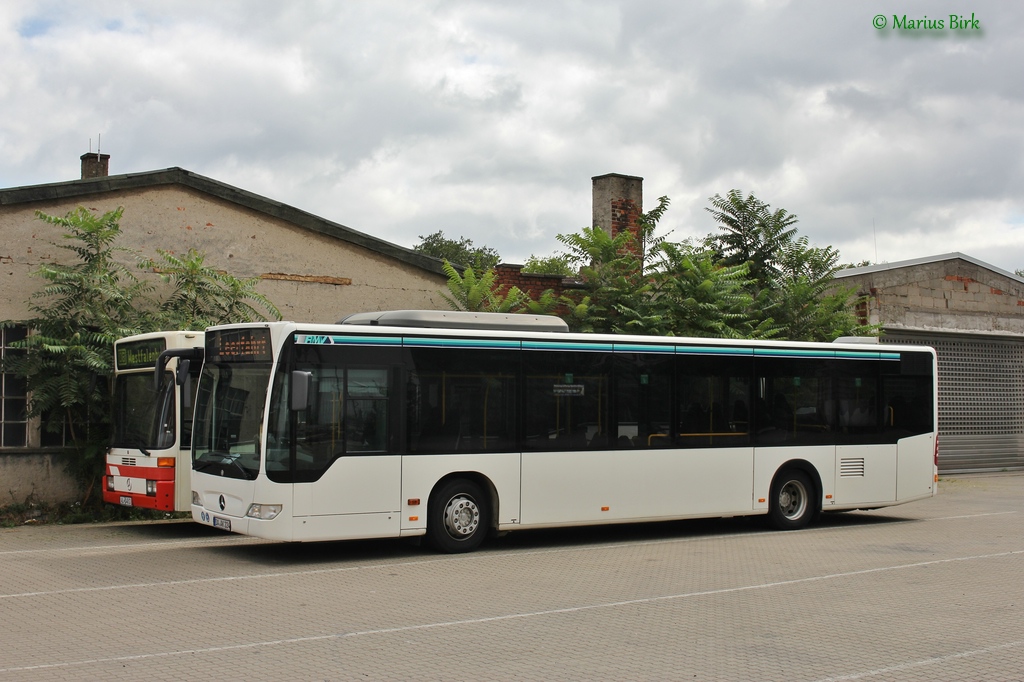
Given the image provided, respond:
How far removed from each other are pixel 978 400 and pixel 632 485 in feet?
59.2

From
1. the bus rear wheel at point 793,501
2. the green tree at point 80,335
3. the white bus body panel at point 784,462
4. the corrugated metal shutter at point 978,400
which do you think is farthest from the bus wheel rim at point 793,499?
the corrugated metal shutter at point 978,400

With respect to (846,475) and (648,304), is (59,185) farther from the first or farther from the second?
(846,475)

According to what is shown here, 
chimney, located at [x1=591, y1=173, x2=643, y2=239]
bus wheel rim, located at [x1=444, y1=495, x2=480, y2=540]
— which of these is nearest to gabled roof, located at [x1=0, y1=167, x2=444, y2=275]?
chimney, located at [x1=591, y1=173, x2=643, y2=239]

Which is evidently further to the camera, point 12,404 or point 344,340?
point 12,404

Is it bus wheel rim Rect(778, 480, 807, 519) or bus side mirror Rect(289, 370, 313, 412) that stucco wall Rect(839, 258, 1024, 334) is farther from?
bus side mirror Rect(289, 370, 313, 412)

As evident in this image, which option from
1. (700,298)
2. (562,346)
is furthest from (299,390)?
(700,298)

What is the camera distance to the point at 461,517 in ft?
41.3

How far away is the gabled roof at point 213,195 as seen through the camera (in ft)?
55.6

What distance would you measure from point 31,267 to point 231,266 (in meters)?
3.33

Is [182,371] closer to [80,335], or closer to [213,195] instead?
[80,335]

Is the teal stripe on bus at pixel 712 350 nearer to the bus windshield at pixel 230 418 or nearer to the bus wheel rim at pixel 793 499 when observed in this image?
the bus wheel rim at pixel 793 499

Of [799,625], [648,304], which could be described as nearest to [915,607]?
[799,625]

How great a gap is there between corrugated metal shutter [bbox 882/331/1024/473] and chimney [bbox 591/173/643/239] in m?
7.52

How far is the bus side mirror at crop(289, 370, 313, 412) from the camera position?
1105 centimetres
